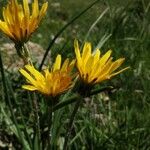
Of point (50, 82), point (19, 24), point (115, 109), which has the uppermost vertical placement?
point (19, 24)

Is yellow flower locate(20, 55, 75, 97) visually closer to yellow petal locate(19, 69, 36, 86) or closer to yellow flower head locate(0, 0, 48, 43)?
yellow petal locate(19, 69, 36, 86)

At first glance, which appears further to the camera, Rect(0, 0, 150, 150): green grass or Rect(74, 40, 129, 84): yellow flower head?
Rect(0, 0, 150, 150): green grass

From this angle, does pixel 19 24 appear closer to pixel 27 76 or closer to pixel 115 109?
pixel 27 76

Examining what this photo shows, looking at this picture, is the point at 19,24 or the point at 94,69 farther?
the point at 19,24

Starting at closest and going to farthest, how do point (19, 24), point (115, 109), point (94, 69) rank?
point (94, 69), point (19, 24), point (115, 109)

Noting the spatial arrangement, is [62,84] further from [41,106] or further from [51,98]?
[41,106]

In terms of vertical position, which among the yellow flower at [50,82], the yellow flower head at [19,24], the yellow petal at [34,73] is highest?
the yellow flower head at [19,24]

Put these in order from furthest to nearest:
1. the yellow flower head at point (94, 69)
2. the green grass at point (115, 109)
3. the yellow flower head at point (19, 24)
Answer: the green grass at point (115, 109) < the yellow flower head at point (19, 24) < the yellow flower head at point (94, 69)

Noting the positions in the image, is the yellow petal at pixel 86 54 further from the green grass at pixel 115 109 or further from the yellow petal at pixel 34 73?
the green grass at pixel 115 109

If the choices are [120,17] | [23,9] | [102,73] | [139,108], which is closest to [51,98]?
[102,73]

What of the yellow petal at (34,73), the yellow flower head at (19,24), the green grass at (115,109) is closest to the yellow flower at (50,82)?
the yellow petal at (34,73)

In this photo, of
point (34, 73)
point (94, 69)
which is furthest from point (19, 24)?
point (94, 69)

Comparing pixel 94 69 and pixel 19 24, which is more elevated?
pixel 19 24

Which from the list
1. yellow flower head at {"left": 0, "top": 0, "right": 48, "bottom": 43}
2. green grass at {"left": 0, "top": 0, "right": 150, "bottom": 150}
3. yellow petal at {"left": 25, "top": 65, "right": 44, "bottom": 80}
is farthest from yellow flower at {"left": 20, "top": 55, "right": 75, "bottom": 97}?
green grass at {"left": 0, "top": 0, "right": 150, "bottom": 150}
